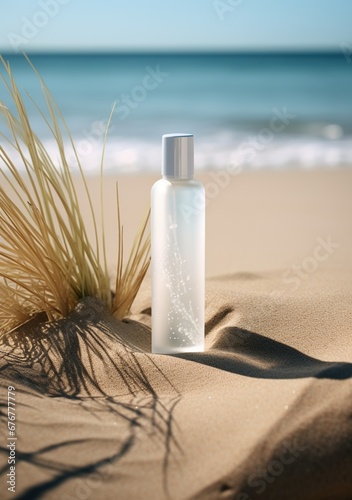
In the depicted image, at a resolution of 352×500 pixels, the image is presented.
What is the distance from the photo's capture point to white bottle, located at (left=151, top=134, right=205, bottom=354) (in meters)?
1.44

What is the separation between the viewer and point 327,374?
119 centimetres

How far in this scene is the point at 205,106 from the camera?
28.9ft

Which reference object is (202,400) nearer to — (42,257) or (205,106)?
(42,257)

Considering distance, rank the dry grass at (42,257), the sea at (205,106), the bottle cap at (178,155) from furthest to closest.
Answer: the sea at (205,106), the dry grass at (42,257), the bottle cap at (178,155)

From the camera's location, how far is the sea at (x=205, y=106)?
Answer: 506 centimetres

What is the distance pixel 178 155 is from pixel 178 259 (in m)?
0.22

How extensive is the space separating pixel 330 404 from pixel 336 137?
5.29 m

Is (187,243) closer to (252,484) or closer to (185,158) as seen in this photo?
(185,158)

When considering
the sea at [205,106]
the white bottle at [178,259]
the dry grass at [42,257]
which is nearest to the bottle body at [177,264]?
the white bottle at [178,259]

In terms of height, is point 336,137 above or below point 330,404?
above

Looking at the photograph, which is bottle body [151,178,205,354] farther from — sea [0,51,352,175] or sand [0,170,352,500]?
sea [0,51,352,175]

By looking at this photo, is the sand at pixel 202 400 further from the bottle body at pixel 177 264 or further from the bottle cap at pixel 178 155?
the bottle cap at pixel 178 155

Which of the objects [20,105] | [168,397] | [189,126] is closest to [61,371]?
[168,397]

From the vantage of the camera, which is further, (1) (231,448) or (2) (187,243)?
(2) (187,243)
